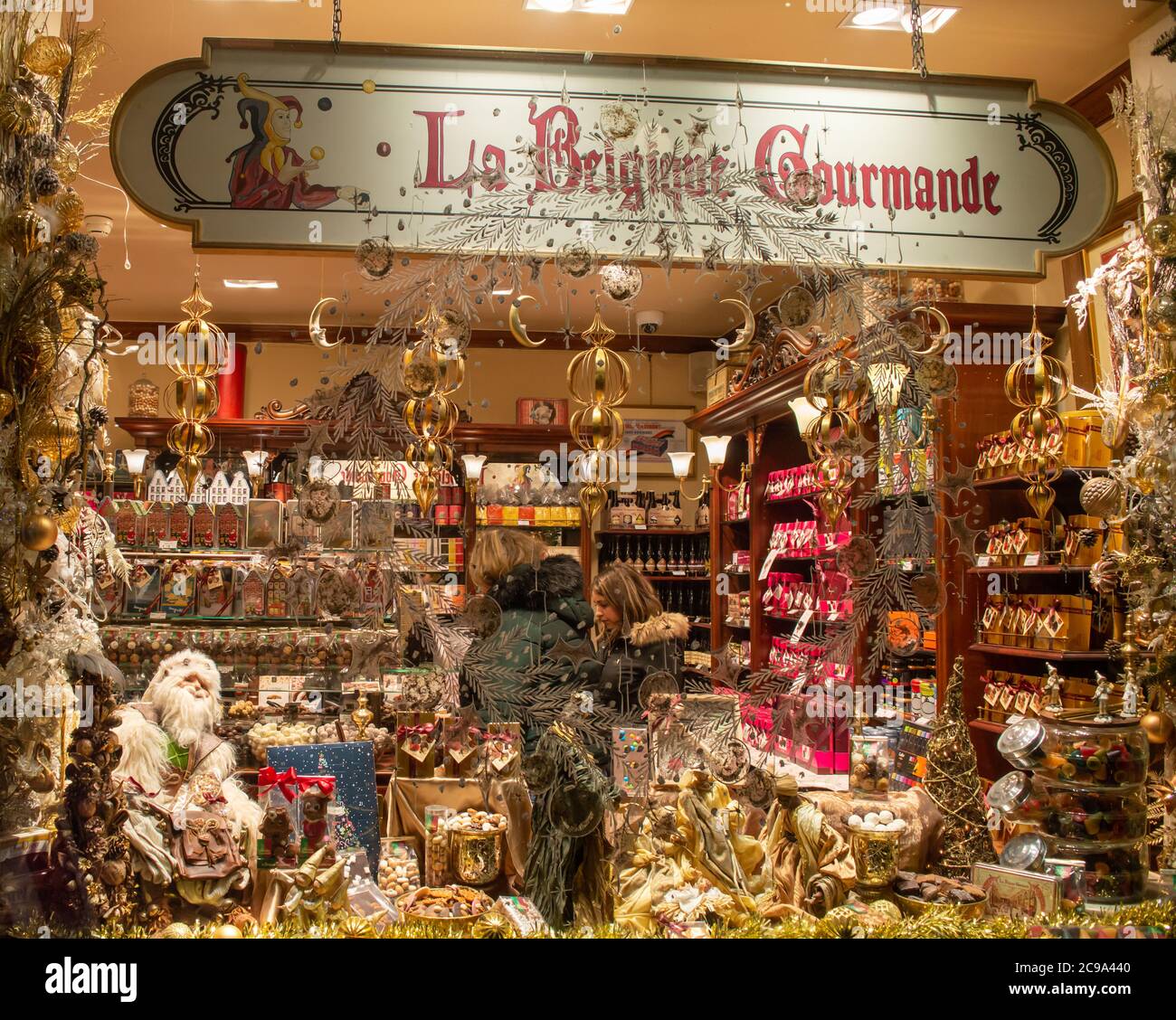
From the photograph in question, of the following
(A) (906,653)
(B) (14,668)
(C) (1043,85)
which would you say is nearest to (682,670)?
(A) (906,653)

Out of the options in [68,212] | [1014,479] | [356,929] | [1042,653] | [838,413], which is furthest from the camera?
[1042,653]

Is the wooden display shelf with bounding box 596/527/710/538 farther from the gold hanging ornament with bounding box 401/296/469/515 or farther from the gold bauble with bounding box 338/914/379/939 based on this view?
the gold bauble with bounding box 338/914/379/939

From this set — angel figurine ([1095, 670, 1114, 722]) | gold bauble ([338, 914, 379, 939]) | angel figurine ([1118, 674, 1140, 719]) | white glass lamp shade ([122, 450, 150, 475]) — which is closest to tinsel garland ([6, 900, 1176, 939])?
gold bauble ([338, 914, 379, 939])

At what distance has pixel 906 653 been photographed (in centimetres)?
206

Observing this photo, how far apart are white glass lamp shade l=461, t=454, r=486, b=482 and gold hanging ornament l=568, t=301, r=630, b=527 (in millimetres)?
209

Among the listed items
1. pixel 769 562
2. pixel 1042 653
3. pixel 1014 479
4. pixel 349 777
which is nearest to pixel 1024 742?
pixel 769 562

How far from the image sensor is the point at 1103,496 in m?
2.22

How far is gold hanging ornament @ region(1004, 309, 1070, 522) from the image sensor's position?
2.17 meters

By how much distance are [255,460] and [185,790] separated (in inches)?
27.3

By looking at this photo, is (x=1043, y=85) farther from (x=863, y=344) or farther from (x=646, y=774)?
(x=646, y=774)

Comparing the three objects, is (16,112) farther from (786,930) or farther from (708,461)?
(786,930)

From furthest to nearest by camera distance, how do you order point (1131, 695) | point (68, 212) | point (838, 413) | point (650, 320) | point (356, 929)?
point (1131, 695), point (838, 413), point (650, 320), point (68, 212), point (356, 929)

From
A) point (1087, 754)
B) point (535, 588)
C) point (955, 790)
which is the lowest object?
point (955, 790)

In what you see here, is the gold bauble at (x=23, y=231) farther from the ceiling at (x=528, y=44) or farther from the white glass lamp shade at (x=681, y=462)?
the white glass lamp shade at (x=681, y=462)
